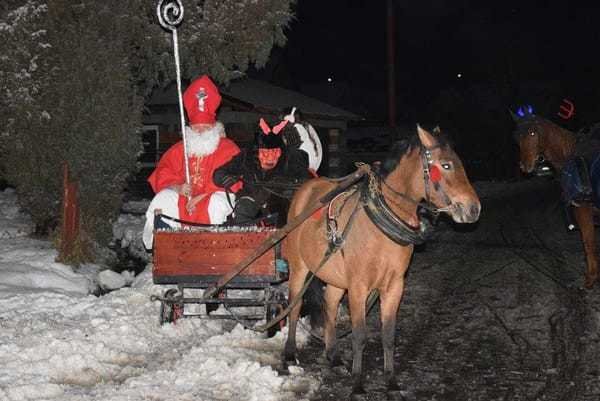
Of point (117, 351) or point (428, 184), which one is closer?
point (428, 184)

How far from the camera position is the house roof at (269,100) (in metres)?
17.2

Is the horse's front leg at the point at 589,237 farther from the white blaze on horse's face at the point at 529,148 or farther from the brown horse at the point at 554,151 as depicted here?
the white blaze on horse's face at the point at 529,148

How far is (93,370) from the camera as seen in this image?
5.57 m

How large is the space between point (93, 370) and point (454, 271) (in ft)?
20.7

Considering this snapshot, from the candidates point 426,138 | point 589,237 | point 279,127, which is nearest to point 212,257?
point 279,127

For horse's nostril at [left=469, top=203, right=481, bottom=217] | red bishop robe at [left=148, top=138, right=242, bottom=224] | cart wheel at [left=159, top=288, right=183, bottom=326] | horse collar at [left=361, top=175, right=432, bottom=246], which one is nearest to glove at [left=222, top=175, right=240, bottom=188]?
red bishop robe at [left=148, top=138, right=242, bottom=224]

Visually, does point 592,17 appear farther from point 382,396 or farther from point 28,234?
point 382,396

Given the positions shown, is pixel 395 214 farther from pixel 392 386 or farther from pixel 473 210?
pixel 392 386

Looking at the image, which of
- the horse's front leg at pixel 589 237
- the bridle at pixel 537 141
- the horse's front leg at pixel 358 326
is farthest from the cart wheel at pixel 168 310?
the horse's front leg at pixel 589 237

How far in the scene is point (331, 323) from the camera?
20.1 feet

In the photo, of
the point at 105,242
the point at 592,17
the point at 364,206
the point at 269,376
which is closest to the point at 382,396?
the point at 269,376

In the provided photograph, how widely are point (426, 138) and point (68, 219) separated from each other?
5835 mm

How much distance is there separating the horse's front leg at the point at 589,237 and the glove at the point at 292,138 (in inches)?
154

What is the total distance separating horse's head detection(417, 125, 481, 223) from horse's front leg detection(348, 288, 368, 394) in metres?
0.90
